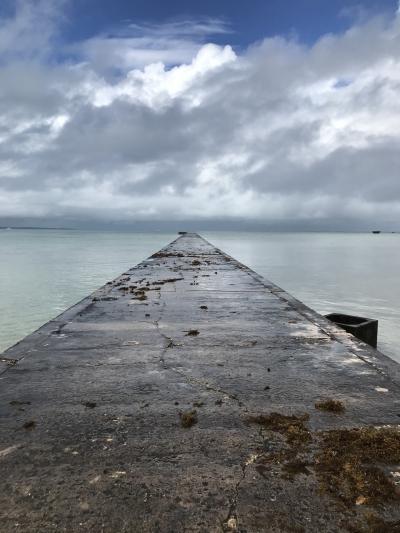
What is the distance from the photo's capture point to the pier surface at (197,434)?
1.90m

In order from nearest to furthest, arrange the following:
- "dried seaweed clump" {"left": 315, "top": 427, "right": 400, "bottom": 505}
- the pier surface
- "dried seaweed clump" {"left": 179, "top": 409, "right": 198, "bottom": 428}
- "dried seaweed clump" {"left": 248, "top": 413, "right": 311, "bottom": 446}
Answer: the pier surface
"dried seaweed clump" {"left": 315, "top": 427, "right": 400, "bottom": 505}
"dried seaweed clump" {"left": 248, "top": 413, "right": 311, "bottom": 446}
"dried seaweed clump" {"left": 179, "top": 409, "right": 198, "bottom": 428}

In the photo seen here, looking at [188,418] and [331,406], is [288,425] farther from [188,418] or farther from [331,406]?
[188,418]

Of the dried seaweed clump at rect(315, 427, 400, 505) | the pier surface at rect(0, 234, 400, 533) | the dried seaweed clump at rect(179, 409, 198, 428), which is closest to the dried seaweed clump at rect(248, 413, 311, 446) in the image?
the pier surface at rect(0, 234, 400, 533)

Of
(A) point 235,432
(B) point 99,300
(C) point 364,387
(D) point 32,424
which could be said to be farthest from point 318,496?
(B) point 99,300

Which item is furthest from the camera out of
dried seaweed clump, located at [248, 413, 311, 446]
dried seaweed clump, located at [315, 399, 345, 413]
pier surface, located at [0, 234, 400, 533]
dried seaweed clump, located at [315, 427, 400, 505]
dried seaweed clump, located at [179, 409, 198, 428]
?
dried seaweed clump, located at [315, 399, 345, 413]

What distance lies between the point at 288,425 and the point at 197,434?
58 cm

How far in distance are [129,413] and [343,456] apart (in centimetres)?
139

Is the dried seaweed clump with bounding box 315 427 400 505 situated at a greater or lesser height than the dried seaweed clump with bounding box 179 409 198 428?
greater

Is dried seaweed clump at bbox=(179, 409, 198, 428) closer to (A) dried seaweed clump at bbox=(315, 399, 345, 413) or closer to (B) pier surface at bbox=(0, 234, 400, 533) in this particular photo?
(B) pier surface at bbox=(0, 234, 400, 533)

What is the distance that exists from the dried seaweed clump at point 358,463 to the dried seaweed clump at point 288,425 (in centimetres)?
11

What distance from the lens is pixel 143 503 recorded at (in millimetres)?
1958

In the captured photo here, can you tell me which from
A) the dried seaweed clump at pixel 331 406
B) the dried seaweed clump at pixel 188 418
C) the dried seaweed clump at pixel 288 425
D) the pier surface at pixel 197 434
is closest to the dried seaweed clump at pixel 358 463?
the pier surface at pixel 197 434

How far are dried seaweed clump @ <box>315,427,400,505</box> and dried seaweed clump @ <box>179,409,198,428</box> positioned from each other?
2.64 ft

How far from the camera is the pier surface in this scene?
1.90 metres
